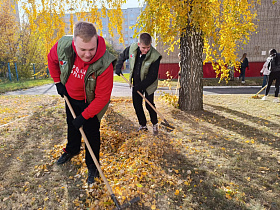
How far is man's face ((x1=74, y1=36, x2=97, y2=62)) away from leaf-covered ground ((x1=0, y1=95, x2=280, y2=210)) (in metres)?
1.59

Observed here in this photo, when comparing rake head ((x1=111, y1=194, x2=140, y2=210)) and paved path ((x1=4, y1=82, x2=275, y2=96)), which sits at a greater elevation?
paved path ((x1=4, y1=82, x2=275, y2=96))

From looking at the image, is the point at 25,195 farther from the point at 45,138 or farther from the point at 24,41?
the point at 24,41

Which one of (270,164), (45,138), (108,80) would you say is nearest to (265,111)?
(270,164)

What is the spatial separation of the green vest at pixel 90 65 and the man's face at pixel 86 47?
143 millimetres

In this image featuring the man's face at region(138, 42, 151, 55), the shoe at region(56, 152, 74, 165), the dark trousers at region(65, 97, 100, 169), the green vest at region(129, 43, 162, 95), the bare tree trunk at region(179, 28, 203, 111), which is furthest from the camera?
the bare tree trunk at region(179, 28, 203, 111)

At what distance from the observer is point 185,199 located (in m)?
2.38

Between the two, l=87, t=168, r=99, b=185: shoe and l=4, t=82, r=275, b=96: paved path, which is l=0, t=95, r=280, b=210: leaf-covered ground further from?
l=4, t=82, r=275, b=96: paved path

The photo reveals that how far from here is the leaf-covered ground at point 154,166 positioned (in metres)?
2.38

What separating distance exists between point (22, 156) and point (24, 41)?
54.8 ft

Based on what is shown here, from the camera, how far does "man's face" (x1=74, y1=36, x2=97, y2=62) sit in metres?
2.07

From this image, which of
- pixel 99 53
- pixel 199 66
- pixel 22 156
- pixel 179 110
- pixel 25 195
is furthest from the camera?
pixel 179 110

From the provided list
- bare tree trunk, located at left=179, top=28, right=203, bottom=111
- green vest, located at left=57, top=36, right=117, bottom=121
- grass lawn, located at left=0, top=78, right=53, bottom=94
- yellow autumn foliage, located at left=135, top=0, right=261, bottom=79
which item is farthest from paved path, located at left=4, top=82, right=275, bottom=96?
green vest, located at left=57, top=36, right=117, bottom=121

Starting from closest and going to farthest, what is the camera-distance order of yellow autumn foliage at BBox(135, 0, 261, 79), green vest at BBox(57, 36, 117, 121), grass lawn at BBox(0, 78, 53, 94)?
green vest at BBox(57, 36, 117, 121) < yellow autumn foliage at BBox(135, 0, 261, 79) < grass lawn at BBox(0, 78, 53, 94)

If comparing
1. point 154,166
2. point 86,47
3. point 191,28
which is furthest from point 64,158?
point 191,28
